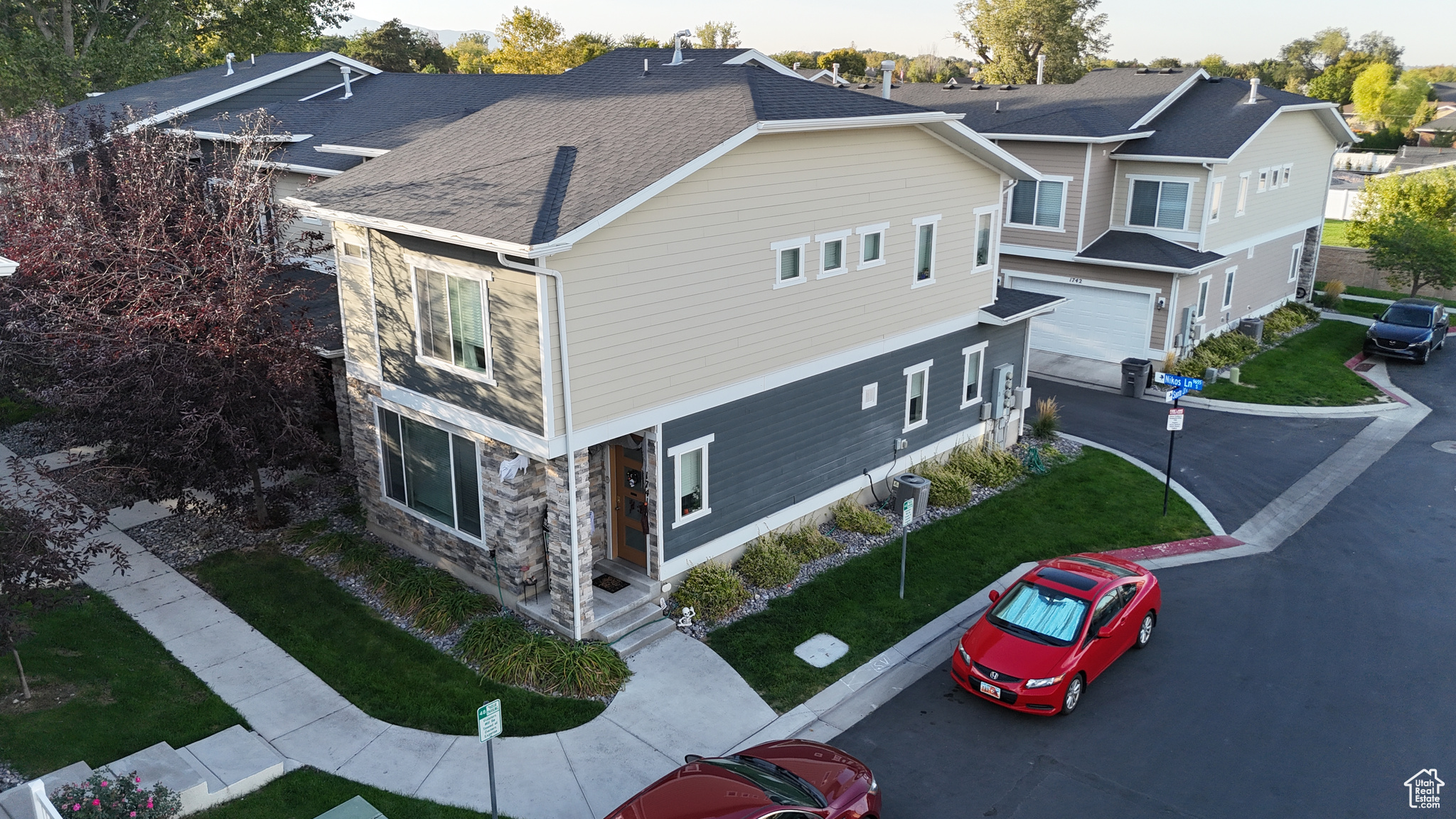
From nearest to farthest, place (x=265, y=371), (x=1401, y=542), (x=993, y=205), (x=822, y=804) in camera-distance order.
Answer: (x=822, y=804), (x=265, y=371), (x=1401, y=542), (x=993, y=205)

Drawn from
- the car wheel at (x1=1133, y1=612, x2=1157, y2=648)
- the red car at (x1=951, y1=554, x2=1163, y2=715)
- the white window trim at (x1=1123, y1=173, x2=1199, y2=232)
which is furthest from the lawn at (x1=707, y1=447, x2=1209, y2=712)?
the white window trim at (x1=1123, y1=173, x2=1199, y2=232)

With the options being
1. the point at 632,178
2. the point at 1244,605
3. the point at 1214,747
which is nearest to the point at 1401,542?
the point at 1244,605

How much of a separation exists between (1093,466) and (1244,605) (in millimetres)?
5701

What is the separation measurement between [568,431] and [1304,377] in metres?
23.1

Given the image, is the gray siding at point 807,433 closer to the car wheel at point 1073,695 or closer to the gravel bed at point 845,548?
the gravel bed at point 845,548

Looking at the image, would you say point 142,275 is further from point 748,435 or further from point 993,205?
point 993,205

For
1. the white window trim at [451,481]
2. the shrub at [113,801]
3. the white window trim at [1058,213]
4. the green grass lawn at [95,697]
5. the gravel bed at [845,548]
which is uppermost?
the white window trim at [1058,213]

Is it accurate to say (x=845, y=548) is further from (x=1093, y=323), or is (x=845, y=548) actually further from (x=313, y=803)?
(x=1093, y=323)

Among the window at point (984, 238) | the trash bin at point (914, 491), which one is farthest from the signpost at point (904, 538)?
the window at point (984, 238)

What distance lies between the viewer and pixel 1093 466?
67.5ft

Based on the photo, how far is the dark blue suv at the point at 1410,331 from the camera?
93.5 feet

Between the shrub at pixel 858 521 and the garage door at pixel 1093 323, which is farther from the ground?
the garage door at pixel 1093 323

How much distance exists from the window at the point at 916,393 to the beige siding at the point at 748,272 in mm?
874

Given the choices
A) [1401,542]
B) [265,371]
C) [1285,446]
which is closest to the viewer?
[265,371]
